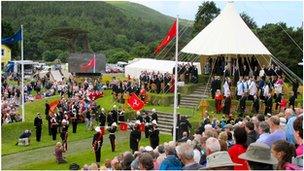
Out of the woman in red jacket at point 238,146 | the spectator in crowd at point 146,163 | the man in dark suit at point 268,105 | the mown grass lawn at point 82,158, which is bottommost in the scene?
the mown grass lawn at point 82,158

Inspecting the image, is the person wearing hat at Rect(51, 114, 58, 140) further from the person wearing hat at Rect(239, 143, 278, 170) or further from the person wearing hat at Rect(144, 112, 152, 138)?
the person wearing hat at Rect(239, 143, 278, 170)

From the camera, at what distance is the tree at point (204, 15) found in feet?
208

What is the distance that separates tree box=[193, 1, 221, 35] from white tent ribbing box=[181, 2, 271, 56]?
3447 cm

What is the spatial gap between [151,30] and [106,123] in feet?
391

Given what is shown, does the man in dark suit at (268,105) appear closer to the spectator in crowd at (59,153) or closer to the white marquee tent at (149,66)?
Answer: the spectator in crowd at (59,153)

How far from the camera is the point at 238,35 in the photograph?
2686 cm

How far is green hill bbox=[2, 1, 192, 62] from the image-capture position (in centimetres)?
9356

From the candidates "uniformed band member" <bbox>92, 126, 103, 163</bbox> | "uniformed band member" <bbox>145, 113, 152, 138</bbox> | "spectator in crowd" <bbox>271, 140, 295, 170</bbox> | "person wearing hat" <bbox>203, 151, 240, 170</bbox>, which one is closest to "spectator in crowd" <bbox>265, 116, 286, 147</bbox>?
"spectator in crowd" <bbox>271, 140, 295, 170</bbox>

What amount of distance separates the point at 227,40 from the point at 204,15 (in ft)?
137

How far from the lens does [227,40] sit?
86.5 feet

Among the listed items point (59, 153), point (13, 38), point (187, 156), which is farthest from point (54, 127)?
point (187, 156)

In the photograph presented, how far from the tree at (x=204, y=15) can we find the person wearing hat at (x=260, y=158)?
188 ft

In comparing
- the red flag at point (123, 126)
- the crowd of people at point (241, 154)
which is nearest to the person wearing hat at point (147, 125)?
the red flag at point (123, 126)

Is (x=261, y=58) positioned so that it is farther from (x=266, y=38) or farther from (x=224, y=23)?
(x=266, y=38)
